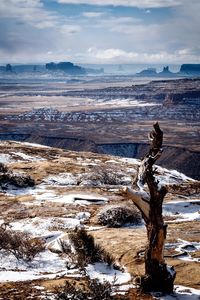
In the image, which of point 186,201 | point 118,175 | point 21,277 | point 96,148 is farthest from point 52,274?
point 96,148

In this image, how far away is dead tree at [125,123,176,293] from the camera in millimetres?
11633

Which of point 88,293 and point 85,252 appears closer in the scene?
point 88,293

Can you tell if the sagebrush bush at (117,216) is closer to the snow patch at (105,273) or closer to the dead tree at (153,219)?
the snow patch at (105,273)

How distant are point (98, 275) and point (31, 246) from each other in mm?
2764

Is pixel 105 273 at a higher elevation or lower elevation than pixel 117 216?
higher

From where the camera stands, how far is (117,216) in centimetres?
2039

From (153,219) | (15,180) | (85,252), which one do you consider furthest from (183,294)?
(15,180)

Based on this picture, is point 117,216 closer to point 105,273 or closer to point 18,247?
point 18,247

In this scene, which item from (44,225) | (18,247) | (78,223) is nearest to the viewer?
(18,247)

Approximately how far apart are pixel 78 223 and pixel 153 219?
852 cm

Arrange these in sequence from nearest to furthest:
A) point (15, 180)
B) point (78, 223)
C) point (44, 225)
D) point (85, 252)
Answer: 1. point (85, 252)
2. point (44, 225)
3. point (78, 223)
4. point (15, 180)

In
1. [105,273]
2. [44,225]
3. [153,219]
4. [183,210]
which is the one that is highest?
[153,219]

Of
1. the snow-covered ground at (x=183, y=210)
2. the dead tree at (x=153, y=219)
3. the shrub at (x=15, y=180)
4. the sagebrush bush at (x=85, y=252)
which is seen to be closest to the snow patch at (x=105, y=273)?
the sagebrush bush at (x=85, y=252)

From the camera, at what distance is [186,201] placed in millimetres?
25156
